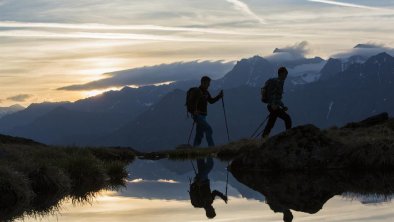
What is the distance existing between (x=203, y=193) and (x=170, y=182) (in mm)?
3889

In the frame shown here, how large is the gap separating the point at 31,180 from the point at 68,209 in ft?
10.8

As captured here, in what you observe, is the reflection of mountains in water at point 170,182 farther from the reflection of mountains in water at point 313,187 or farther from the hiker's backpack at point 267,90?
the hiker's backpack at point 267,90

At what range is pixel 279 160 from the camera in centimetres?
1903

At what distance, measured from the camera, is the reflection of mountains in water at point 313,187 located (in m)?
12.2

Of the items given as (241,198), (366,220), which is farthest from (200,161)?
(366,220)

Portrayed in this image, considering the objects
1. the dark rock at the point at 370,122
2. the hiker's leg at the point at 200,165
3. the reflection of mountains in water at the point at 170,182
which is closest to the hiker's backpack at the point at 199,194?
the reflection of mountains in water at the point at 170,182

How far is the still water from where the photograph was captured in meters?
10.8

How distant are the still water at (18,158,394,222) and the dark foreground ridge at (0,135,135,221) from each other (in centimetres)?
43

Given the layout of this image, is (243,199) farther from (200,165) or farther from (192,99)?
(192,99)

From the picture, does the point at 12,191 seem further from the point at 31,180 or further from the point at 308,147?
the point at 308,147

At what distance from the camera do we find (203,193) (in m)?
14.9

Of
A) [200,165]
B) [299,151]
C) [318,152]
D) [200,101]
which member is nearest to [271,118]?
[200,101]

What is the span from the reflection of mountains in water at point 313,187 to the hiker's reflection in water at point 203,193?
0.84m

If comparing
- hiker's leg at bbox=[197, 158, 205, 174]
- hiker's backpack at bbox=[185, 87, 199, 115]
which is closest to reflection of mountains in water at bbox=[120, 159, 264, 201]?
hiker's leg at bbox=[197, 158, 205, 174]
